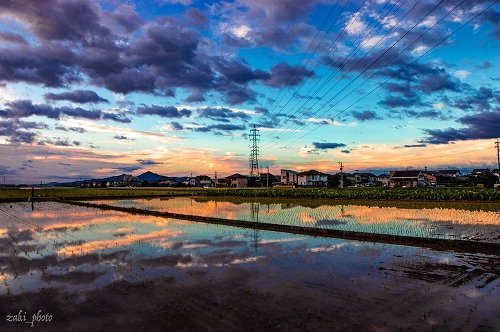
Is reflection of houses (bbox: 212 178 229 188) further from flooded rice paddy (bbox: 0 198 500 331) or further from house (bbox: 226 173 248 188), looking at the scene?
flooded rice paddy (bbox: 0 198 500 331)

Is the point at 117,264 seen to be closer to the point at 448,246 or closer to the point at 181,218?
the point at 448,246

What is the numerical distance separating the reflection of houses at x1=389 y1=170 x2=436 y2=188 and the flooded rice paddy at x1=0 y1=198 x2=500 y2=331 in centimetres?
9258

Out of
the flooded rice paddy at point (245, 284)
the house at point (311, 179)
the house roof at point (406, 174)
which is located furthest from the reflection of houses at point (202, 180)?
the flooded rice paddy at point (245, 284)

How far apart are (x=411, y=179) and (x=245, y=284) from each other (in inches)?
4132

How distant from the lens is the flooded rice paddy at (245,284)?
6.92 meters

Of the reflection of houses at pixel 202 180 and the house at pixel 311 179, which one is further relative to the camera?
the reflection of houses at pixel 202 180

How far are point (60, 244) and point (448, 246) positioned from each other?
49.3 feet

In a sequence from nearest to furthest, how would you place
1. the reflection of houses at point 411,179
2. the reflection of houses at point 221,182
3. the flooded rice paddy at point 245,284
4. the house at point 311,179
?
A: 1. the flooded rice paddy at point 245,284
2. the reflection of houses at point 411,179
3. the house at point 311,179
4. the reflection of houses at point 221,182

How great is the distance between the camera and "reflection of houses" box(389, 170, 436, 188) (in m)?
103

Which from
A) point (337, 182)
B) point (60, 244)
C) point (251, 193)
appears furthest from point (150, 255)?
point (337, 182)

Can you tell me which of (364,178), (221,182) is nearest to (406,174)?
(364,178)

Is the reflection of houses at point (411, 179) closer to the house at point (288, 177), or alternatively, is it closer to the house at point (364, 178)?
the house at point (364, 178)

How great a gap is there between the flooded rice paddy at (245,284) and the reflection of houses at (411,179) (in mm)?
92583

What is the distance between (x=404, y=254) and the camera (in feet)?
42.6
